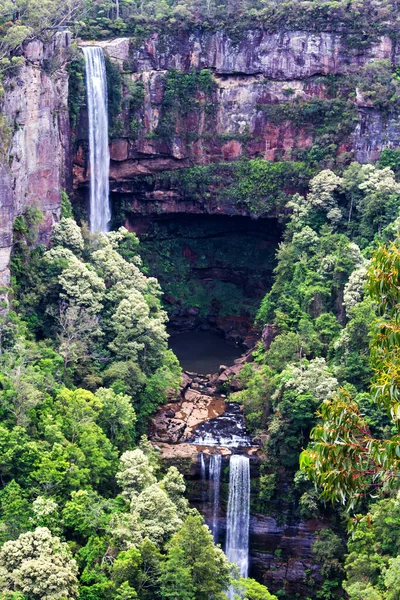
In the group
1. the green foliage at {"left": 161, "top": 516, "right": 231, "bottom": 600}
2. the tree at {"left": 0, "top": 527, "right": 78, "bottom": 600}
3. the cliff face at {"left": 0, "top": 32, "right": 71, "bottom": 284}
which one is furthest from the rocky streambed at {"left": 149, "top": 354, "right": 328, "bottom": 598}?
the tree at {"left": 0, "top": 527, "right": 78, "bottom": 600}

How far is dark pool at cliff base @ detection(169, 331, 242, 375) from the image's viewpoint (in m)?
44.3

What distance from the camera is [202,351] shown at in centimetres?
4634

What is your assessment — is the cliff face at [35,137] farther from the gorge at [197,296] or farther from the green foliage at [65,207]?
the green foliage at [65,207]

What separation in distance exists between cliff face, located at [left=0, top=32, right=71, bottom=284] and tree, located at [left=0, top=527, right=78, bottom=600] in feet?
34.3

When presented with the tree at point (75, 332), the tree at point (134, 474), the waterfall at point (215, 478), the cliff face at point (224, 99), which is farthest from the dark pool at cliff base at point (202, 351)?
the tree at point (134, 474)

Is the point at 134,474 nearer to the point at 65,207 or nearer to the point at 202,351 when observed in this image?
the point at 65,207

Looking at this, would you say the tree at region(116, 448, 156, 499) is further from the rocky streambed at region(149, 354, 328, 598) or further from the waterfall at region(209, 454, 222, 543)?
the waterfall at region(209, 454, 222, 543)

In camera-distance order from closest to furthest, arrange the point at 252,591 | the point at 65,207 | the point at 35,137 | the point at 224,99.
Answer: the point at 252,591 < the point at 35,137 < the point at 65,207 < the point at 224,99

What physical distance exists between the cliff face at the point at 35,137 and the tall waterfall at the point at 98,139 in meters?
3.47

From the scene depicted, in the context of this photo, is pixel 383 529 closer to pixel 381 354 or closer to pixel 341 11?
pixel 381 354

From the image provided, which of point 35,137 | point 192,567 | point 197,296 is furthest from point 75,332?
point 197,296

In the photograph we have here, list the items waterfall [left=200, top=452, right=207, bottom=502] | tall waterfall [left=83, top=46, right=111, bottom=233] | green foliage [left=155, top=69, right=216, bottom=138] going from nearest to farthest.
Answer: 1. waterfall [left=200, top=452, right=207, bottom=502]
2. tall waterfall [left=83, top=46, right=111, bottom=233]
3. green foliage [left=155, top=69, right=216, bottom=138]

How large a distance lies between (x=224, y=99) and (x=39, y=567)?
28016mm

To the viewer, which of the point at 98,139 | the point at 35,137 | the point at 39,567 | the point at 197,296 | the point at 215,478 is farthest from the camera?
the point at 197,296
